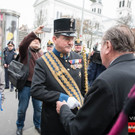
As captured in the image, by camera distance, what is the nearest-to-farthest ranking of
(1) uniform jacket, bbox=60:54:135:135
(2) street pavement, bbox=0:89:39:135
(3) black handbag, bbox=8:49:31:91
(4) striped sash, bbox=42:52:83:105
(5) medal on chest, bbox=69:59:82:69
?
(1) uniform jacket, bbox=60:54:135:135 → (4) striped sash, bbox=42:52:83:105 → (5) medal on chest, bbox=69:59:82:69 → (3) black handbag, bbox=8:49:31:91 → (2) street pavement, bbox=0:89:39:135

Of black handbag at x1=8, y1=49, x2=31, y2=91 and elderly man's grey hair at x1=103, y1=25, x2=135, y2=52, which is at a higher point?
elderly man's grey hair at x1=103, y1=25, x2=135, y2=52

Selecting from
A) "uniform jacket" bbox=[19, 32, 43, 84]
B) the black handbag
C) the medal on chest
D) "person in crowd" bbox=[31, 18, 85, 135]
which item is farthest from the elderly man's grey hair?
the black handbag

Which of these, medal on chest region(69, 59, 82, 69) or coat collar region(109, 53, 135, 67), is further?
medal on chest region(69, 59, 82, 69)

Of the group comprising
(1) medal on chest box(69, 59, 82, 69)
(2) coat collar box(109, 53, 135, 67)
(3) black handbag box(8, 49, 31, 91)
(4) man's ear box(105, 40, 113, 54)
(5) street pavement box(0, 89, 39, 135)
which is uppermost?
(4) man's ear box(105, 40, 113, 54)

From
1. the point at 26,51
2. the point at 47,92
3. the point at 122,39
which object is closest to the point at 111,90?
the point at 122,39

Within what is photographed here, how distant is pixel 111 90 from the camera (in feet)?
3.06

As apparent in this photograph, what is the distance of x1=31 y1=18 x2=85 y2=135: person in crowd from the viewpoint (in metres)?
1.79

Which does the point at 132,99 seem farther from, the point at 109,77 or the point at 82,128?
the point at 82,128

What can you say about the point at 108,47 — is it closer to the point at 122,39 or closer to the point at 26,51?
the point at 122,39

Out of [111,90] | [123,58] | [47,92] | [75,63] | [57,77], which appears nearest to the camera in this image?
[111,90]

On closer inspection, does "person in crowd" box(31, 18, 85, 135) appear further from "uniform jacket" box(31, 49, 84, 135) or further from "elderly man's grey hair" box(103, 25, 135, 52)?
"elderly man's grey hair" box(103, 25, 135, 52)

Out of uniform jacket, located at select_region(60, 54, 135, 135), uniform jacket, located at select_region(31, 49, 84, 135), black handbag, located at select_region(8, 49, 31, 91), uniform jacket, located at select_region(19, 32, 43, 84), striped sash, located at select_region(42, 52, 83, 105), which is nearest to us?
uniform jacket, located at select_region(60, 54, 135, 135)

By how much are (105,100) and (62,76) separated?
Result: 1010mm

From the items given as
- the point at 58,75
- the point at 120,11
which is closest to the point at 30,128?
the point at 58,75
